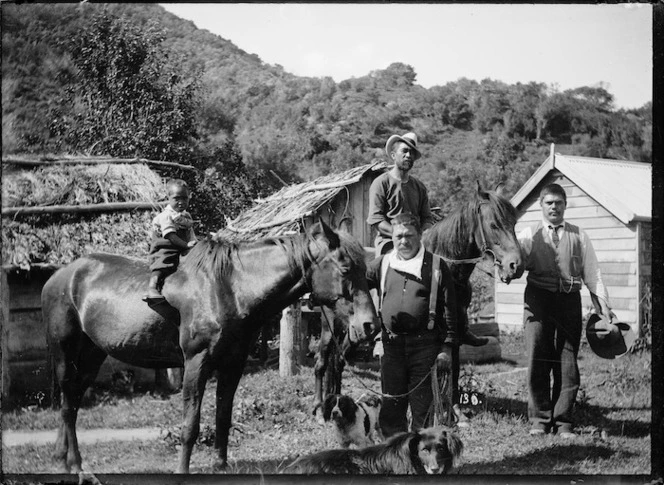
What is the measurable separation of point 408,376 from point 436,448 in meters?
0.89

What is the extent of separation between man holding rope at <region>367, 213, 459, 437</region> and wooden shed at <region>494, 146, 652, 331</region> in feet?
22.5

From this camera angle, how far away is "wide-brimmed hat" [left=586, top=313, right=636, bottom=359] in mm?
6363

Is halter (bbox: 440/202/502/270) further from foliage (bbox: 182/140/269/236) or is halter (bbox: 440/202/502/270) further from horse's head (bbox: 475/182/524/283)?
foliage (bbox: 182/140/269/236)

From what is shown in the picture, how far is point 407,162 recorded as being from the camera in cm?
684

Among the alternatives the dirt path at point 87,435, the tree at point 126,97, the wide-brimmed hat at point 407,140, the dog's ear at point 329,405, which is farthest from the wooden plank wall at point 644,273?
the dirt path at point 87,435

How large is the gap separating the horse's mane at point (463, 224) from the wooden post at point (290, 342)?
4278 millimetres

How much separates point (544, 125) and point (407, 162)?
39.8ft

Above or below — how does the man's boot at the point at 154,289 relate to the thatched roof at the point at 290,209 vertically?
below

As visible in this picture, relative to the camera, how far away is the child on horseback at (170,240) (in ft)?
18.5

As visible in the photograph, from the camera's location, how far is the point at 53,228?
26.6 ft

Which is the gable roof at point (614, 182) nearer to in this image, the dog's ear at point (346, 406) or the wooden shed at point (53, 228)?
the dog's ear at point (346, 406)

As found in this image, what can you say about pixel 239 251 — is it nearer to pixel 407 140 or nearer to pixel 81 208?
pixel 407 140

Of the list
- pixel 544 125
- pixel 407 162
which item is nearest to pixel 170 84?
pixel 407 162

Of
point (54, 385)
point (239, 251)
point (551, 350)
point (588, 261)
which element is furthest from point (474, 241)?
point (54, 385)
